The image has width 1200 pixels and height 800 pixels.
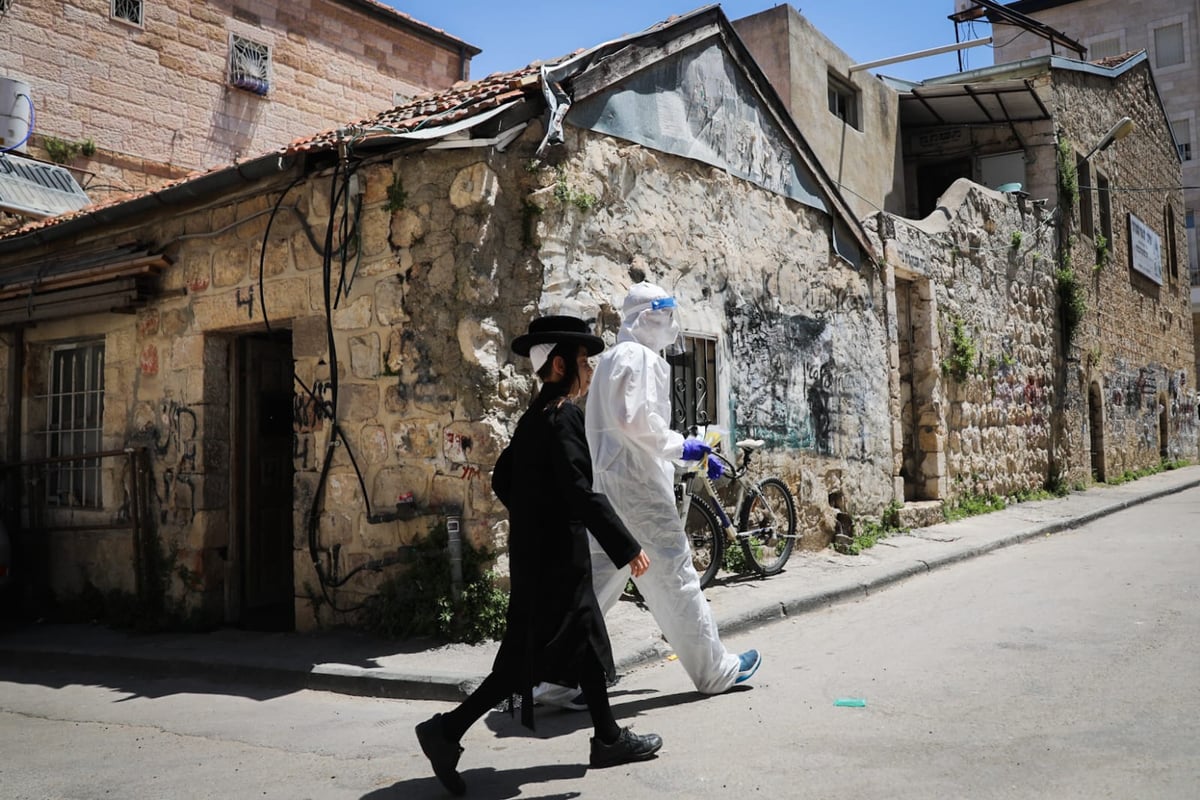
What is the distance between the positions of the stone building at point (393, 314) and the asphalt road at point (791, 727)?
1565mm

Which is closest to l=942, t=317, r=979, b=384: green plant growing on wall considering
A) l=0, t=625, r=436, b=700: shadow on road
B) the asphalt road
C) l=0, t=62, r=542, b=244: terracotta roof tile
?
the asphalt road

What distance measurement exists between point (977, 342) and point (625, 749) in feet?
35.4

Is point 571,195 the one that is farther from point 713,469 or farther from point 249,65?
point 249,65

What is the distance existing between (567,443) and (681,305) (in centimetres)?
417

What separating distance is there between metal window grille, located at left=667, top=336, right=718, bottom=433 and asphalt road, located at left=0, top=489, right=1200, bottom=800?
6.69 feet

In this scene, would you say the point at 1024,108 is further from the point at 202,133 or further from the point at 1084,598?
the point at 202,133

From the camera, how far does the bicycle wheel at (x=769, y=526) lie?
7957mm

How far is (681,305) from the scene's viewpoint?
779 cm

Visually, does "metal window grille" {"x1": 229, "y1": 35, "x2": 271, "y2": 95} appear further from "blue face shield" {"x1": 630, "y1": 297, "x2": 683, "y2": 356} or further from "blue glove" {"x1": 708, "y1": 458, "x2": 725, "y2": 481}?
"blue face shield" {"x1": 630, "y1": 297, "x2": 683, "y2": 356}

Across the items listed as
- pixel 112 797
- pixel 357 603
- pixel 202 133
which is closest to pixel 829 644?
pixel 357 603

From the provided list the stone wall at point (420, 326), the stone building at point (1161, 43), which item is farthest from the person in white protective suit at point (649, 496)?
the stone building at point (1161, 43)

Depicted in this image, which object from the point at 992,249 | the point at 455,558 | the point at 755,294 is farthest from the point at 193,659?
the point at 992,249

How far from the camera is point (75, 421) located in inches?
338

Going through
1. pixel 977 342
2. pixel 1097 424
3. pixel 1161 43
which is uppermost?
pixel 1161 43
